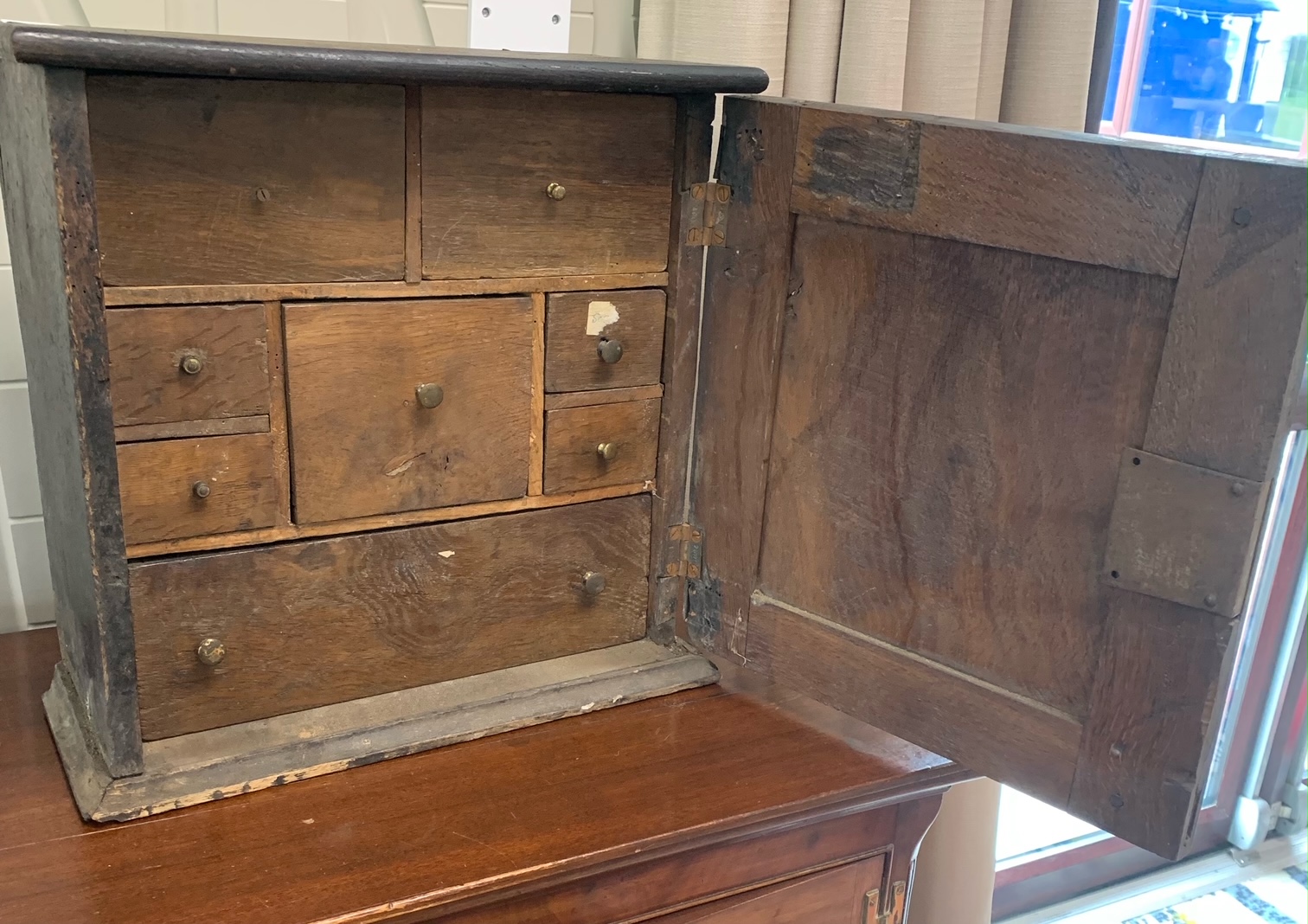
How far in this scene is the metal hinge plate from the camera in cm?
105

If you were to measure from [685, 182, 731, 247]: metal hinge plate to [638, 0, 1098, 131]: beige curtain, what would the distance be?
0.30 metres

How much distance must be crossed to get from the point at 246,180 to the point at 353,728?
449mm

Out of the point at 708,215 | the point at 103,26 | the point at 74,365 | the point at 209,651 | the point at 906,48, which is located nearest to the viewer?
the point at 74,365

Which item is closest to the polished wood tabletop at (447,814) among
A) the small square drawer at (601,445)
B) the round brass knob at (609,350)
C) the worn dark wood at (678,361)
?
the worn dark wood at (678,361)

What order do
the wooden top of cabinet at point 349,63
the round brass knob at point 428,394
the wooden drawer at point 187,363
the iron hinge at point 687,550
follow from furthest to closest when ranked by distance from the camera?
the iron hinge at point 687,550 < the round brass knob at point 428,394 < the wooden drawer at point 187,363 < the wooden top of cabinet at point 349,63

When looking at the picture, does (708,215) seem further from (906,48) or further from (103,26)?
(103,26)

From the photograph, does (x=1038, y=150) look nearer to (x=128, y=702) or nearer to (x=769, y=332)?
(x=769, y=332)

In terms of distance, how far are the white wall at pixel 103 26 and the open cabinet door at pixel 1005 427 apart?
1.53 feet

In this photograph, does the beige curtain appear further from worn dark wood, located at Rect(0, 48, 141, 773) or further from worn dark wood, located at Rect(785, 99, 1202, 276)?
worn dark wood, located at Rect(0, 48, 141, 773)

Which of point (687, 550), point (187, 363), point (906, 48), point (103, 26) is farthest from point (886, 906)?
point (103, 26)

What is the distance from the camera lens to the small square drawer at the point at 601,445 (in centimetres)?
107

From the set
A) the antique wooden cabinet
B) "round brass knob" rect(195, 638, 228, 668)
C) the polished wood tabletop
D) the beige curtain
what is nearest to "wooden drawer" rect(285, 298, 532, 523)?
the antique wooden cabinet

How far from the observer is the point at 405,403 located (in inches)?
38.5

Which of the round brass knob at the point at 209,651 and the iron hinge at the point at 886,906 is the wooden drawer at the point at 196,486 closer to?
the round brass knob at the point at 209,651
